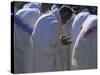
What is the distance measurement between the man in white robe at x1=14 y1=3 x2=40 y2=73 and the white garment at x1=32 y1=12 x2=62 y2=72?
5 cm

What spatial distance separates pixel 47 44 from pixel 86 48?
0.44m

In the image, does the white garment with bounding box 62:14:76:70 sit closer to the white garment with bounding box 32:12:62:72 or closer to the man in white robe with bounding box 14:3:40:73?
the white garment with bounding box 32:12:62:72

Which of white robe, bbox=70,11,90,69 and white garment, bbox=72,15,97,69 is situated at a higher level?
white robe, bbox=70,11,90,69

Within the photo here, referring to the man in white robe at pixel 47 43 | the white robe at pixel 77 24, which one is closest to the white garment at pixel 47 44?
the man in white robe at pixel 47 43

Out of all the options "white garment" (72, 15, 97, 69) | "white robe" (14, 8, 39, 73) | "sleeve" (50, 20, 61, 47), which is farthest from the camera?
"white garment" (72, 15, 97, 69)

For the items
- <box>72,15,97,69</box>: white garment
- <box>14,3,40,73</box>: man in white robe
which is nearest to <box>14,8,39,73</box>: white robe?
<box>14,3,40,73</box>: man in white robe

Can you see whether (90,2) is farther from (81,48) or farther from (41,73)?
(41,73)

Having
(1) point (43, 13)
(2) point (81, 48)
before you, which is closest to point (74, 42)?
(2) point (81, 48)

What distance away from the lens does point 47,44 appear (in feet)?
6.59

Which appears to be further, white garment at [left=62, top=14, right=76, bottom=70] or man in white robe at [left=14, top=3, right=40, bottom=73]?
white garment at [left=62, top=14, right=76, bottom=70]

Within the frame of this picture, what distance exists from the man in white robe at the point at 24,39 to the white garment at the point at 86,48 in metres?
0.46

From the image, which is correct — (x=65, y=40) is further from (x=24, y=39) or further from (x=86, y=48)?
(x=24, y=39)

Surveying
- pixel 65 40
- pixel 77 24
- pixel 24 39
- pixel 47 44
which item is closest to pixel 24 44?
pixel 24 39

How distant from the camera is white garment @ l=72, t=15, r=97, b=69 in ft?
7.02
